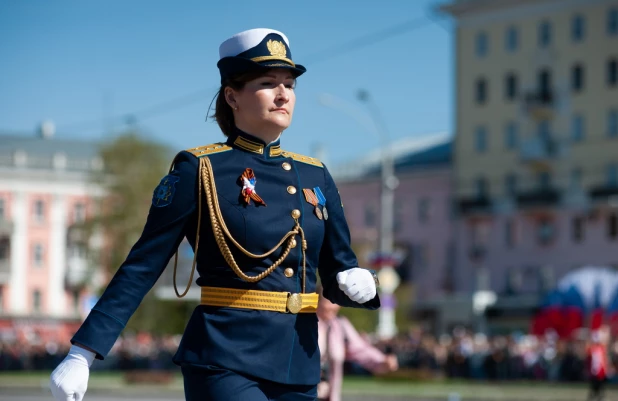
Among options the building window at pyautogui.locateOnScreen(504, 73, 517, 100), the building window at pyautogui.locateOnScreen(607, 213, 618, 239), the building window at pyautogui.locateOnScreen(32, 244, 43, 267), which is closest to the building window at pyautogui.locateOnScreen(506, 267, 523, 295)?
the building window at pyautogui.locateOnScreen(607, 213, 618, 239)

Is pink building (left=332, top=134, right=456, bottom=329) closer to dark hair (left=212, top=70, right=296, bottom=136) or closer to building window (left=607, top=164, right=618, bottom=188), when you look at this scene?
building window (left=607, top=164, right=618, bottom=188)

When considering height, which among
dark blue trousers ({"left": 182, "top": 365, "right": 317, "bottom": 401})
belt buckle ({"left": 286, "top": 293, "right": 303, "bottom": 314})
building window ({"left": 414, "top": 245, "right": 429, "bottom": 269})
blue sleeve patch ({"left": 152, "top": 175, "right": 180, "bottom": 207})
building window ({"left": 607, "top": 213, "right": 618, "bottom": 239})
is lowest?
dark blue trousers ({"left": 182, "top": 365, "right": 317, "bottom": 401})

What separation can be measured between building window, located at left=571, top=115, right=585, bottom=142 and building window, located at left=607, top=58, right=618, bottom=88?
8.21 ft

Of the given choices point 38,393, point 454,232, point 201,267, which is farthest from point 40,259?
point 201,267

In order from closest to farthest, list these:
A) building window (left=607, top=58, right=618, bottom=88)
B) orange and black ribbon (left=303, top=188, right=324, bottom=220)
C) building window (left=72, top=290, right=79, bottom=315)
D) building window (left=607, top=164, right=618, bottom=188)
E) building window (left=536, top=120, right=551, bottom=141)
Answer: orange and black ribbon (left=303, top=188, right=324, bottom=220), building window (left=607, top=58, right=618, bottom=88), building window (left=607, top=164, right=618, bottom=188), building window (left=536, top=120, right=551, bottom=141), building window (left=72, top=290, right=79, bottom=315)

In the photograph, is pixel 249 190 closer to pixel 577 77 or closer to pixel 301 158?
pixel 301 158

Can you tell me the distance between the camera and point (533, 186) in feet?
258

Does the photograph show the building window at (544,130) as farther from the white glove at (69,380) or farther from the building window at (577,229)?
the white glove at (69,380)

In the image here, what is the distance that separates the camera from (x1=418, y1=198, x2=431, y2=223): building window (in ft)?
284

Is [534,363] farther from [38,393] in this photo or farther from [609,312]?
[38,393]

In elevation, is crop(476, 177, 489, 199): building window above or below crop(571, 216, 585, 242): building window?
above

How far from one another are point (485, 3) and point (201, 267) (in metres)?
73.9

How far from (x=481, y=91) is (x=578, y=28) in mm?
6834

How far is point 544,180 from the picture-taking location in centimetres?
7819
